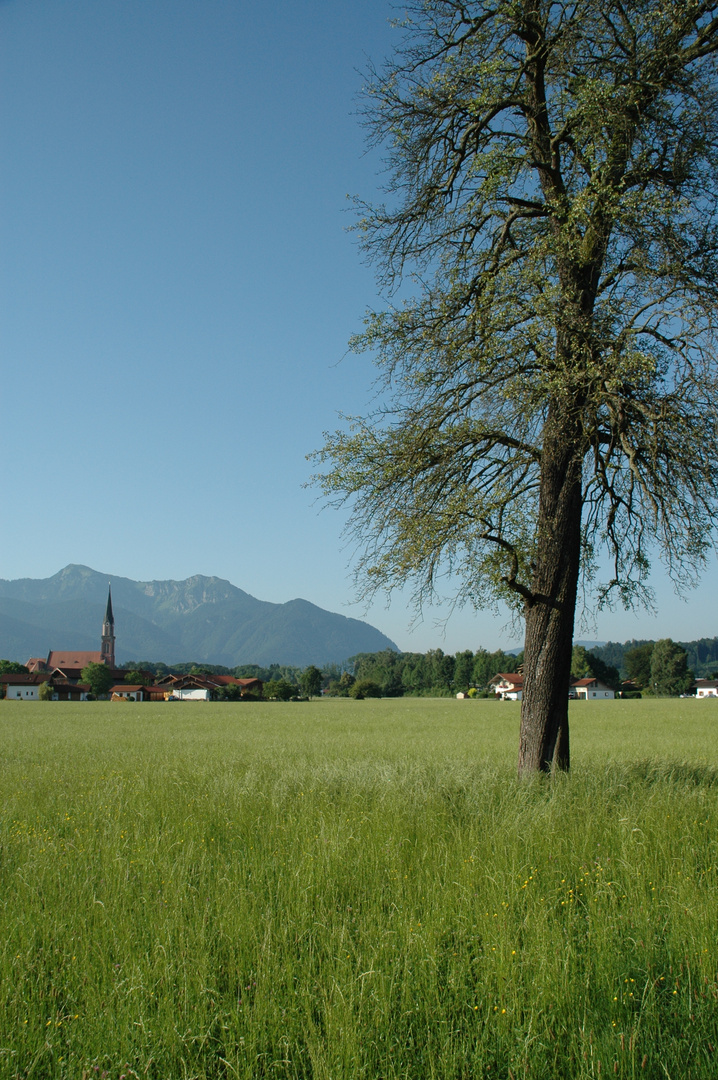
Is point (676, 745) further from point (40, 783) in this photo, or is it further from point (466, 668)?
point (466, 668)

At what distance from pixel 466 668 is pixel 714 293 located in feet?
497

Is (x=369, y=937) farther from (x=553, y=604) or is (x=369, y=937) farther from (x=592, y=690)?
(x=592, y=690)

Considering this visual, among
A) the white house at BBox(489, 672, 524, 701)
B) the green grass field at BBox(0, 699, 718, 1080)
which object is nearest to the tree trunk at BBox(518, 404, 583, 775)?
the green grass field at BBox(0, 699, 718, 1080)

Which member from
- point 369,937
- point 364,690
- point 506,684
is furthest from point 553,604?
point 506,684

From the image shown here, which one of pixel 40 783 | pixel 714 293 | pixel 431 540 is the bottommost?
pixel 40 783

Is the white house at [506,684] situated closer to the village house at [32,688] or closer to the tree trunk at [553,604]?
the village house at [32,688]

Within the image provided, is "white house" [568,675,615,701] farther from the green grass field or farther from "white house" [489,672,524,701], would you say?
the green grass field

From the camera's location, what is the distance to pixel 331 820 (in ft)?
23.2

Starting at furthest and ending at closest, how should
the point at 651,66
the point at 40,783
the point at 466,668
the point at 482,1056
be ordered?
1. the point at 466,668
2. the point at 40,783
3. the point at 651,66
4. the point at 482,1056

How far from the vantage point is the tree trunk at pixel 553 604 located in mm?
9125

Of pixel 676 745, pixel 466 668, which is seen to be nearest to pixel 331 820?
pixel 676 745

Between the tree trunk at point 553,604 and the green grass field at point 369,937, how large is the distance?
1018 mm

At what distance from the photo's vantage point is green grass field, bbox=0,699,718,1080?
10.9ft

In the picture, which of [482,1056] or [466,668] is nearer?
[482,1056]
